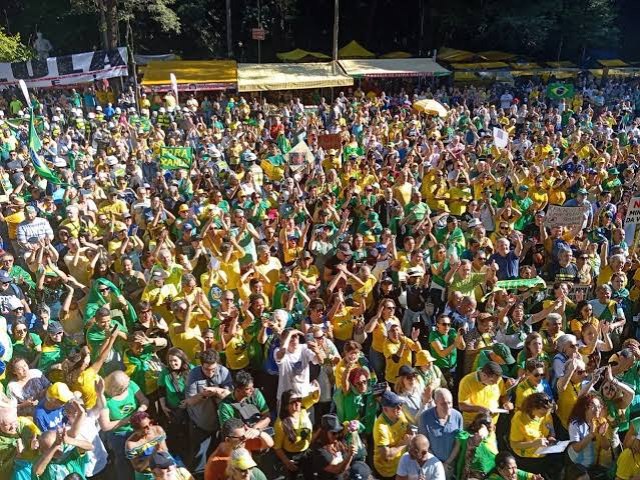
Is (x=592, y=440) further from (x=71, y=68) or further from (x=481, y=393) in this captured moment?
(x=71, y=68)

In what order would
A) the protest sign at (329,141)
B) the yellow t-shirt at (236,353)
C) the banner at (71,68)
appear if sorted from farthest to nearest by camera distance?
1. the banner at (71,68)
2. the protest sign at (329,141)
3. the yellow t-shirt at (236,353)

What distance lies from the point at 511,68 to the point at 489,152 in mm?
19174

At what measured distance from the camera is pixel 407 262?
7258mm

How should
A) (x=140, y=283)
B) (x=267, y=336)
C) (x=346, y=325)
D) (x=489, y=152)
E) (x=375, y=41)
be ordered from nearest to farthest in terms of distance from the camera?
(x=267, y=336) < (x=346, y=325) < (x=140, y=283) < (x=489, y=152) < (x=375, y=41)

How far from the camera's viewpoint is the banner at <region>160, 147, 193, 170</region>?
11461 mm

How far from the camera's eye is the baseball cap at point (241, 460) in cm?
388

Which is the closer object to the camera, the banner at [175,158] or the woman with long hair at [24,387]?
the woman with long hair at [24,387]

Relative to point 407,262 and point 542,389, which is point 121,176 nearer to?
point 407,262

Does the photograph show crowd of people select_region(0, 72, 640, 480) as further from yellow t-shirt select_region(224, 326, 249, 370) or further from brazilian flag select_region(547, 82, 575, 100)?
brazilian flag select_region(547, 82, 575, 100)

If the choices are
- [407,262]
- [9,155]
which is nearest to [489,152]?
[407,262]

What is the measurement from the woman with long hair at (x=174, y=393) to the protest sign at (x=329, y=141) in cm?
815

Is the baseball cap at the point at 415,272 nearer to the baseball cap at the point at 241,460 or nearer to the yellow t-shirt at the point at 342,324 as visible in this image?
the yellow t-shirt at the point at 342,324

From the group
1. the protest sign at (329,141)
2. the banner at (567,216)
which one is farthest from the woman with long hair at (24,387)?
the protest sign at (329,141)

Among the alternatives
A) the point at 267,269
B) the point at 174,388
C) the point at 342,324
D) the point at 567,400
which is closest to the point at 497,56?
the point at 267,269
